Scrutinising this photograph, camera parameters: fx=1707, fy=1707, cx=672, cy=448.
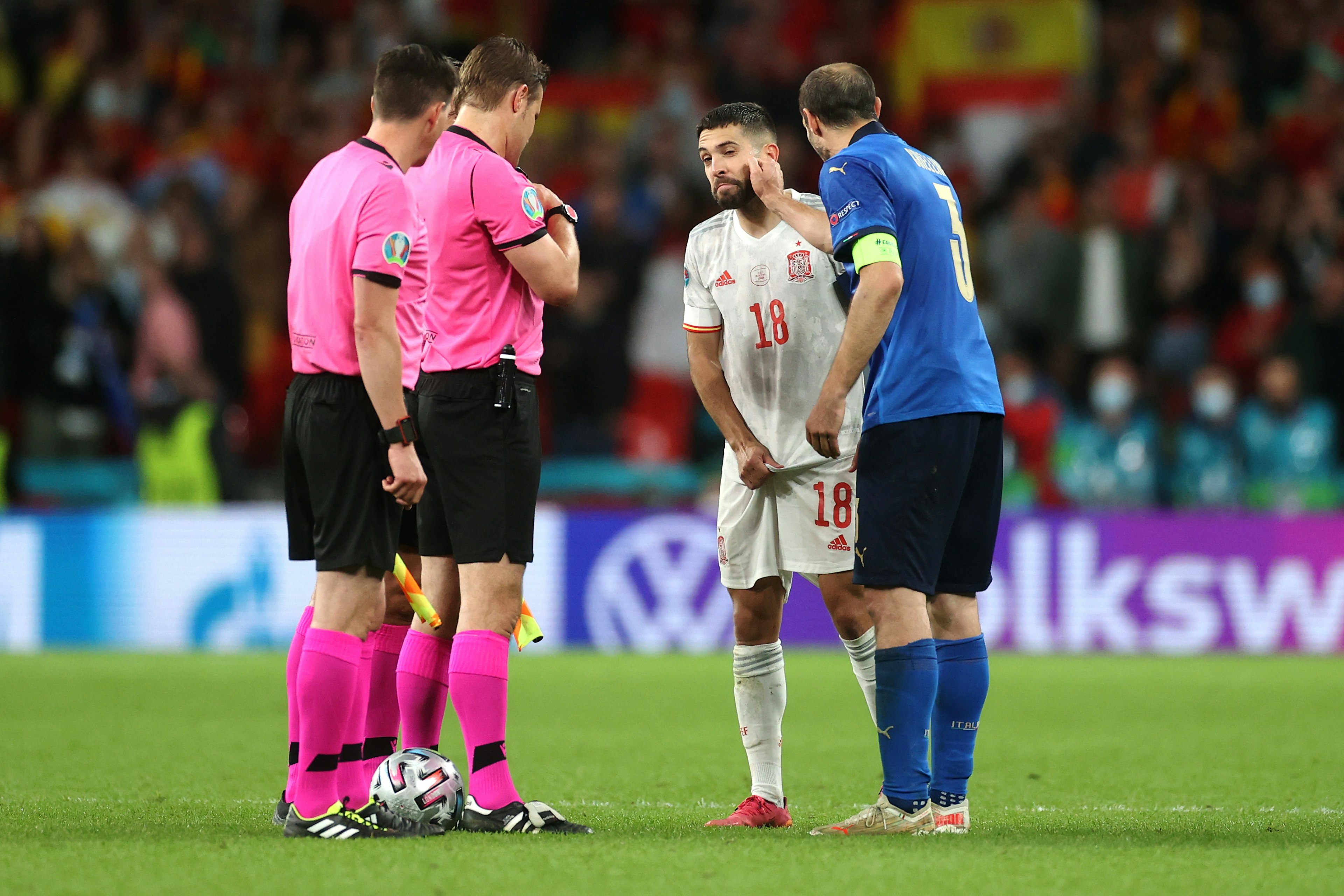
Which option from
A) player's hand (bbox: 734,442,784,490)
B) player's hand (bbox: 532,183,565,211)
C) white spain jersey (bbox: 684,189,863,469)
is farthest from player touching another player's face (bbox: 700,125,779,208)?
player's hand (bbox: 734,442,784,490)

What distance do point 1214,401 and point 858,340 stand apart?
8802 millimetres

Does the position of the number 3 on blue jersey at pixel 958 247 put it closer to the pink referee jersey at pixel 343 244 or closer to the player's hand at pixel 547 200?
the player's hand at pixel 547 200

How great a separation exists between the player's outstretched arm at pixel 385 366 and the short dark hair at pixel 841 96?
62.8 inches

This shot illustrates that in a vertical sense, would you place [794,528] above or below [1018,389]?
below

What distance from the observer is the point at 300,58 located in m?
17.3

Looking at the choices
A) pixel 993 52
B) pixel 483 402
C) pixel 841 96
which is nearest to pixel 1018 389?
pixel 993 52

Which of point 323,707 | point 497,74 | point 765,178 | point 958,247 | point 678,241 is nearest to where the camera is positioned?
point 323,707

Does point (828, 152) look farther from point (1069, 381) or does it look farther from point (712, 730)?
point (1069, 381)

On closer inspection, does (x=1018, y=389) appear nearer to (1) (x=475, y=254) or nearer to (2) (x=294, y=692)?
(1) (x=475, y=254)

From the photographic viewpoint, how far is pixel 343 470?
5.33 m

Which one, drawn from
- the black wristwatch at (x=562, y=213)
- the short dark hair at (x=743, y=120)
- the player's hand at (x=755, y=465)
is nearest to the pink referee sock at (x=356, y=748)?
the player's hand at (x=755, y=465)

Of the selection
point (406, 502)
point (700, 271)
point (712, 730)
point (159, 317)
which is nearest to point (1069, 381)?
point (712, 730)

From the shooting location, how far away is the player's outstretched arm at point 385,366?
524 cm

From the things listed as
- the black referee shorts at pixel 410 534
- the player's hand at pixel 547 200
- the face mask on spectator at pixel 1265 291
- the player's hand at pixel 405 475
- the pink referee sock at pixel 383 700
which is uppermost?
the face mask on spectator at pixel 1265 291
